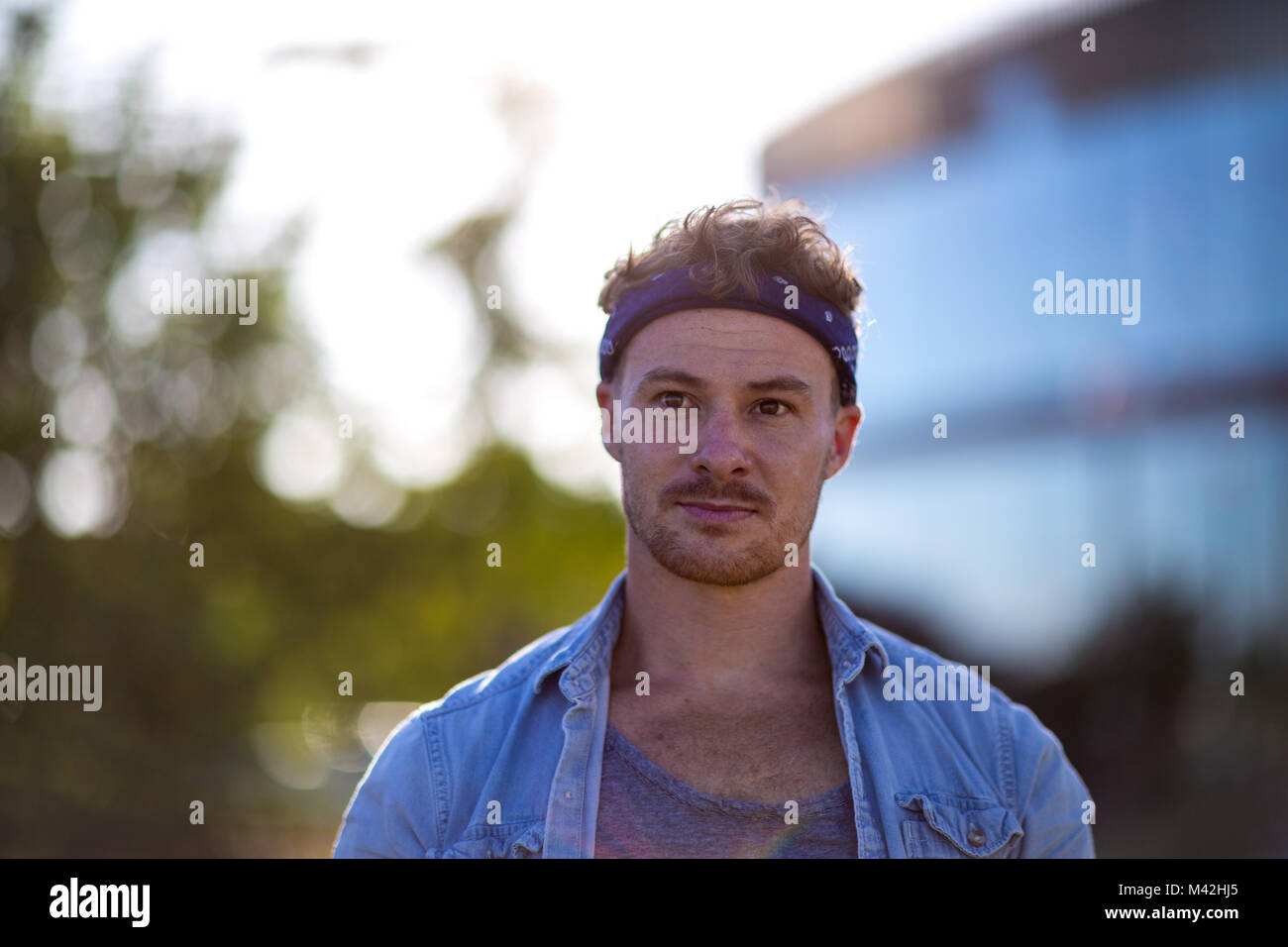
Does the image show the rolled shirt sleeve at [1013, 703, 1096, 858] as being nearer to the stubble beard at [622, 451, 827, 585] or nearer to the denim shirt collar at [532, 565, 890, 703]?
the denim shirt collar at [532, 565, 890, 703]

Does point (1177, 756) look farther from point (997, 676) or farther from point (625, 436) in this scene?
point (625, 436)

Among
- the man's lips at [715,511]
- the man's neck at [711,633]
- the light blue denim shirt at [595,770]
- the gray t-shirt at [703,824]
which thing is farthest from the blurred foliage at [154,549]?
the man's lips at [715,511]

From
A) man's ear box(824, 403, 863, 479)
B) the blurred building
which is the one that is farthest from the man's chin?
the blurred building

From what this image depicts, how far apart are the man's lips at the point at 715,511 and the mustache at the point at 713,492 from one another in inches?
0.6

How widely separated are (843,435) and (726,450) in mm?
619

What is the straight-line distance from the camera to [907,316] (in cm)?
1673

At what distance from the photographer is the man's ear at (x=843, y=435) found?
3614 millimetres

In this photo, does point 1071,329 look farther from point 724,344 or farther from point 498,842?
point 498,842

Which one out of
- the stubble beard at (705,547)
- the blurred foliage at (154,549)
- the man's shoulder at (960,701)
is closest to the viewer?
the stubble beard at (705,547)

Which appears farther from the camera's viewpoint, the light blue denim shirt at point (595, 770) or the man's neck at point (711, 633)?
the man's neck at point (711, 633)

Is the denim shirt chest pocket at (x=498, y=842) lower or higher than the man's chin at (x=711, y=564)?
lower

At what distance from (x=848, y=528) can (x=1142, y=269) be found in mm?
5830

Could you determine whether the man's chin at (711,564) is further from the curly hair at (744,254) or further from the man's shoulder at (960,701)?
the curly hair at (744,254)

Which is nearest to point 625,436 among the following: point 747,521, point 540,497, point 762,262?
point 747,521
